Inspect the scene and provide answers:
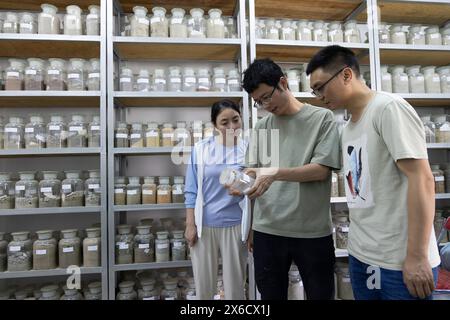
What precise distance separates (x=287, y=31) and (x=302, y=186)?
1183mm

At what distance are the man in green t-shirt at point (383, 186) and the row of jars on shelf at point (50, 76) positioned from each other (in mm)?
1274

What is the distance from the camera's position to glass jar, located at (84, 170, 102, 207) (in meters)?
1.54

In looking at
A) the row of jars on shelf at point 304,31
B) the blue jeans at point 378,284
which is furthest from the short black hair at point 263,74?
the row of jars on shelf at point 304,31

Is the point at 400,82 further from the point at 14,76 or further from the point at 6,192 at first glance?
the point at 6,192

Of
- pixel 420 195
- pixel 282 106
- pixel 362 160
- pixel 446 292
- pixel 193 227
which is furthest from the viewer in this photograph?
pixel 193 227

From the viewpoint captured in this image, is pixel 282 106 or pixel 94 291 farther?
pixel 94 291

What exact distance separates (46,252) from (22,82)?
3.05 ft

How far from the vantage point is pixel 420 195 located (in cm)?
65

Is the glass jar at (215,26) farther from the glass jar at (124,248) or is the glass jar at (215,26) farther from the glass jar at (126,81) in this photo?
the glass jar at (124,248)

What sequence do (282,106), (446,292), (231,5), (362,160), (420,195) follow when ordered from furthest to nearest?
(231,5) → (446,292) → (282,106) → (362,160) → (420,195)

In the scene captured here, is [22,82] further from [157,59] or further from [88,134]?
[157,59]

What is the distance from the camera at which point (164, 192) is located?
159 cm

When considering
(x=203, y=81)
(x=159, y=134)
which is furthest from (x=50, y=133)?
(x=203, y=81)
